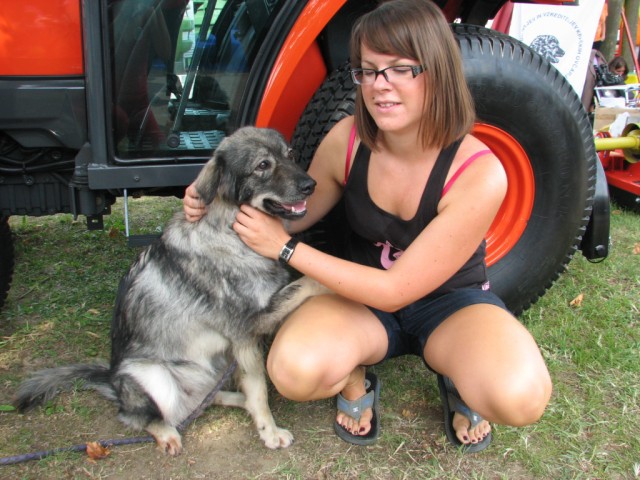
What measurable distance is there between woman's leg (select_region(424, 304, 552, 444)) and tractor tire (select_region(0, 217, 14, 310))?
255cm

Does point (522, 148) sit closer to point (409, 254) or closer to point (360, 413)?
point (409, 254)

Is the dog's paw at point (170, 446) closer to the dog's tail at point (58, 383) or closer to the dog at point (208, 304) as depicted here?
the dog at point (208, 304)

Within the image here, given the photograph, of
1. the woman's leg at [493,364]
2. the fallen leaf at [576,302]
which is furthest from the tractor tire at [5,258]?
the fallen leaf at [576,302]

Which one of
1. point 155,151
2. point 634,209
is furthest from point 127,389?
point 634,209

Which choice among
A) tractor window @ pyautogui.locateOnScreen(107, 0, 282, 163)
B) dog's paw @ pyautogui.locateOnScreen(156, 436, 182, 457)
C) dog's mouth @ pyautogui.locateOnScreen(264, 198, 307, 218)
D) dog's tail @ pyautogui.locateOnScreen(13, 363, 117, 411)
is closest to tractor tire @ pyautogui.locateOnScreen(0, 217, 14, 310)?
dog's tail @ pyautogui.locateOnScreen(13, 363, 117, 411)

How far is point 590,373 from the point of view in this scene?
271cm

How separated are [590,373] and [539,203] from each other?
896mm

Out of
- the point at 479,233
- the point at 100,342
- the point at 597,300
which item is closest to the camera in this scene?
the point at 479,233

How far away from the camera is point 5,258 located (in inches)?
127

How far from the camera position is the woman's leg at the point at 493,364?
6.26 ft

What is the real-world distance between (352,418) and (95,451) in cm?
106

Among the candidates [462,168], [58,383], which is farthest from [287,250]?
[58,383]

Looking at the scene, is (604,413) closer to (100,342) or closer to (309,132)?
(309,132)

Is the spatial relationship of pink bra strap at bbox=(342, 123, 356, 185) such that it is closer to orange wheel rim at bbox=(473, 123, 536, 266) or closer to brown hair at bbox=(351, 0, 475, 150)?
brown hair at bbox=(351, 0, 475, 150)
